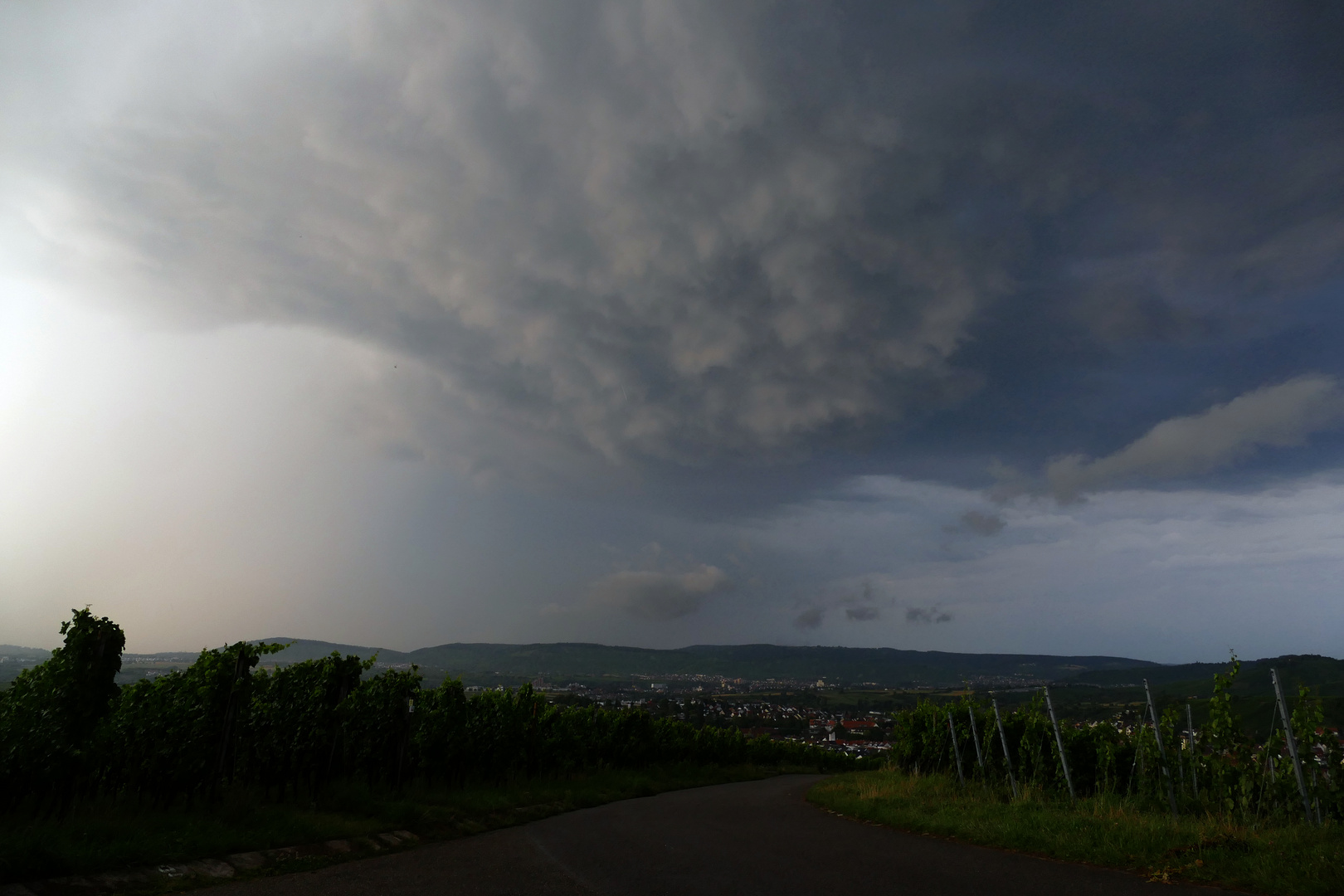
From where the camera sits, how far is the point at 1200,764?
1253cm

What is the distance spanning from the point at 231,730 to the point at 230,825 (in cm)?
239

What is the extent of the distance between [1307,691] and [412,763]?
18.2 m

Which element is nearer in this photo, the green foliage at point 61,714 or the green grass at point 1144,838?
the green grass at point 1144,838

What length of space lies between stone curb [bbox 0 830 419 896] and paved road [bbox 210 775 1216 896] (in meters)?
0.50

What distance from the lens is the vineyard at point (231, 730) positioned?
9414mm

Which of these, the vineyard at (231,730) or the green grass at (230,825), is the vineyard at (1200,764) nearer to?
the green grass at (230,825)

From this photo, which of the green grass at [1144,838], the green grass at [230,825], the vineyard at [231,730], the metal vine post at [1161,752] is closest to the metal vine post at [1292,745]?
the green grass at [1144,838]

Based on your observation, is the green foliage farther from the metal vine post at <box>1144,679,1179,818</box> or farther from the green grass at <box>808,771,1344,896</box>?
the metal vine post at <box>1144,679,1179,818</box>

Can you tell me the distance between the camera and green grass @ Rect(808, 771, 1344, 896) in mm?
7367

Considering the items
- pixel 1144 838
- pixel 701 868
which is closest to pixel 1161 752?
pixel 1144 838

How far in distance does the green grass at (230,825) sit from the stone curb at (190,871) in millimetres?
151

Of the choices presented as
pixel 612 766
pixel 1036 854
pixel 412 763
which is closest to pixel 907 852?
pixel 1036 854

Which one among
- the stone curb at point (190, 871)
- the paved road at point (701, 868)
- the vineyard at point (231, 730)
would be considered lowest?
the paved road at point (701, 868)

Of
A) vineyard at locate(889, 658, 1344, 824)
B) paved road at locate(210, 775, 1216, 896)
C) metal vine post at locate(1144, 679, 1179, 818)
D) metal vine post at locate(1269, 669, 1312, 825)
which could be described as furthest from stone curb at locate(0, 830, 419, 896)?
metal vine post at locate(1269, 669, 1312, 825)
